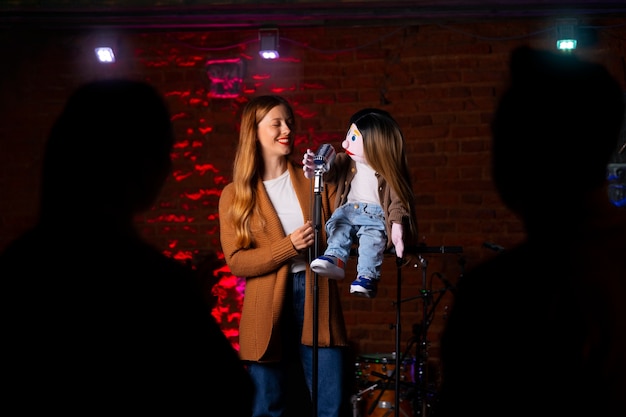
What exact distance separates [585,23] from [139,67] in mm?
3006

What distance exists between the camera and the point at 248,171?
9.76ft

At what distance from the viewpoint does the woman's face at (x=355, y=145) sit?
289 centimetres

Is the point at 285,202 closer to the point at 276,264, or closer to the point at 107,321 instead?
the point at 276,264

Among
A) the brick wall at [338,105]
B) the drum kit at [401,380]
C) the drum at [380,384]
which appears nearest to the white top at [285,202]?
the drum kit at [401,380]

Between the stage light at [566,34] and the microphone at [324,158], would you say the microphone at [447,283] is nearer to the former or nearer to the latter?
the stage light at [566,34]

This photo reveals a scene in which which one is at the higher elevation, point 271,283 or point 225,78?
point 225,78

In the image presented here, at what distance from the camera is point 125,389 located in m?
1.04

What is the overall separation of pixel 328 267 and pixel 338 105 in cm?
257

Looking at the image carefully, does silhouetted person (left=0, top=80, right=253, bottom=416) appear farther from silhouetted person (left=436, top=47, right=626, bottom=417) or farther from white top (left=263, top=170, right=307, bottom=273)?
white top (left=263, top=170, right=307, bottom=273)

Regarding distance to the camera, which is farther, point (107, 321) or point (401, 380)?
point (401, 380)

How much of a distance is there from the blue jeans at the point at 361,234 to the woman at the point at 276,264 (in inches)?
3.8

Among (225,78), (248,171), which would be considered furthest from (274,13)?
(248,171)

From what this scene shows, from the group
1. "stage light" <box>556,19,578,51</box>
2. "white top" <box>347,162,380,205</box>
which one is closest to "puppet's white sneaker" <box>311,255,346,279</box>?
"white top" <box>347,162,380,205</box>

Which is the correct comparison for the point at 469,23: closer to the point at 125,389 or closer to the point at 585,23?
the point at 585,23
